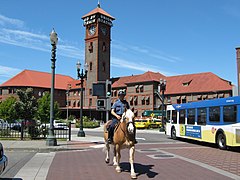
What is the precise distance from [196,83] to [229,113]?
60792 mm

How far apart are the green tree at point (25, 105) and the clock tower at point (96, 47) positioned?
65.3 meters

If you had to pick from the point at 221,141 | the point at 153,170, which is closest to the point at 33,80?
the point at 221,141

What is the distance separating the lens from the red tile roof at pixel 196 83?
70.4 meters

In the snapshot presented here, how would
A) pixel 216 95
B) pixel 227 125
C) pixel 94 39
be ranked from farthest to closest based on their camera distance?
pixel 94 39 → pixel 216 95 → pixel 227 125

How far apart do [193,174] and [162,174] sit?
3.23 feet

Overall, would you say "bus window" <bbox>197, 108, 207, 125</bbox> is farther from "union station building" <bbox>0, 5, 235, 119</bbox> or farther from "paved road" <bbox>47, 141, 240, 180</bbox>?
"union station building" <bbox>0, 5, 235, 119</bbox>

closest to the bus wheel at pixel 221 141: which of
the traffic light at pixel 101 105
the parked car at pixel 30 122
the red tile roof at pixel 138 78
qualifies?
the traffic light at pixel 101 105

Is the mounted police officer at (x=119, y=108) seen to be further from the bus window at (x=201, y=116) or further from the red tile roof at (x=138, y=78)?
the red tile roof at (x=138, y=78)

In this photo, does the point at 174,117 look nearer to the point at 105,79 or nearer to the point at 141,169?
the point at 141,169

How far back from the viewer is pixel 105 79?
90.6 meters

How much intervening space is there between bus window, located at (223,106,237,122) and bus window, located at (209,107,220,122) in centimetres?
72

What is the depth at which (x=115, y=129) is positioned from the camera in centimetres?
980

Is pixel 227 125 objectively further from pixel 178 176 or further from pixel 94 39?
pixel 94 39

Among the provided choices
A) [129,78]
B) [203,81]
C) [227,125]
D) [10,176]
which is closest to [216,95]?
[203,81]
